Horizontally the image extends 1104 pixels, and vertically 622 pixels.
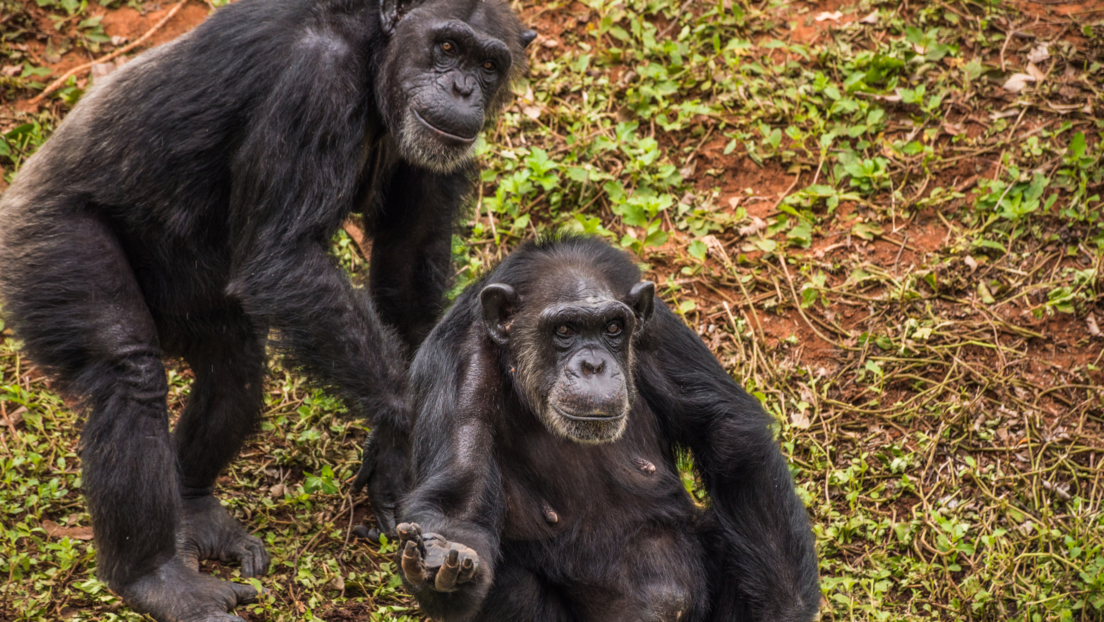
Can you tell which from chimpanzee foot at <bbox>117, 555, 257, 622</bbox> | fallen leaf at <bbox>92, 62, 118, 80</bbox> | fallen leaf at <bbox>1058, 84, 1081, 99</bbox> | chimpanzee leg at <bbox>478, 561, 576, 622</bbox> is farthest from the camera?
fallen leaf at <bbox>92, 62, 118, 80</bbox>

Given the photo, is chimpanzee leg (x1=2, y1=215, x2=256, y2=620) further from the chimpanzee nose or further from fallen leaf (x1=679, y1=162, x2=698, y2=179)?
fallen leaf (x1=679, y1=162, x2=698, y2=179)

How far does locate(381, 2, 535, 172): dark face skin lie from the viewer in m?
5.58

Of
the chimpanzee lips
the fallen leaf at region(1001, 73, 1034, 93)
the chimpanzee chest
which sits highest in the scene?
the chimpanzee lips

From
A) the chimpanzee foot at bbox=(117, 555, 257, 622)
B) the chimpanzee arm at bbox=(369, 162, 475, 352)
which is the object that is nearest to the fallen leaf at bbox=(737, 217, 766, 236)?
the chimpanzee arm at bbox=(369, 162, 475, 352)

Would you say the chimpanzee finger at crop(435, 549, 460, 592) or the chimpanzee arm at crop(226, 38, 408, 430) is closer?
the chimpanzee finger at crop(435, 549, 460, 592)

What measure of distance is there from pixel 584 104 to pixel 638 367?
3936mm

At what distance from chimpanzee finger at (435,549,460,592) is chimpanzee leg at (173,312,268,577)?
95.9 inches

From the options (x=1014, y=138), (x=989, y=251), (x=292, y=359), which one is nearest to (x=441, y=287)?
(x=292, y=359)

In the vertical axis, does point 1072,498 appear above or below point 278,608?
below

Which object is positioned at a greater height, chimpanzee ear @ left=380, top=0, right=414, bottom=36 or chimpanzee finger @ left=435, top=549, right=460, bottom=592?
chimpanzee ear @ left=380, top=0, right=414, bottom=36

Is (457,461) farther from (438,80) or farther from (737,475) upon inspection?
(438,80)

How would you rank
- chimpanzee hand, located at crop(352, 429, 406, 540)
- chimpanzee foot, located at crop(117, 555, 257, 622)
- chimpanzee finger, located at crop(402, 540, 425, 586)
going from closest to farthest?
chimpanzee finger, located at crop(402, 540, 425, 586) → chimpanzee foot, located at crop(117, 555, 257, 622) → chimpanzee hand, located at crop(352, 429, 406, 540)

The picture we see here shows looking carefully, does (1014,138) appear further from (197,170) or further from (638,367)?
(197,170)

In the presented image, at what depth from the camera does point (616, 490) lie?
4898mm
